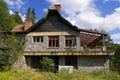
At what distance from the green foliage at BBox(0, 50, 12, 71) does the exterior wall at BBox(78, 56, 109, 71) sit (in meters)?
9.61

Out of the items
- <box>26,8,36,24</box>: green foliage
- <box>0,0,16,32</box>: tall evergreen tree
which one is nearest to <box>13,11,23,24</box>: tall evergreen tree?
<box>0,0,16,32</box>: tall evergreen tree

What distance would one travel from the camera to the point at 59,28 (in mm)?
37375

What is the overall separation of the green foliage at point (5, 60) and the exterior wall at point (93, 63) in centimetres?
961

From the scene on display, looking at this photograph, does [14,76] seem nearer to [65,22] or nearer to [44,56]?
[44,56]

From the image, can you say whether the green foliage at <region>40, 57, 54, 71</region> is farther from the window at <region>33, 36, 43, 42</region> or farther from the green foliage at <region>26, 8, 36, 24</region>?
the green foliage at <region>26, 8, 36, 24</region>

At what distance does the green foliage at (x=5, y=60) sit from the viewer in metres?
32.9

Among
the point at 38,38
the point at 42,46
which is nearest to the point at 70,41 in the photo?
the point at 42,46

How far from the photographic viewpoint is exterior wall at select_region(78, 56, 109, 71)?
3462 cm

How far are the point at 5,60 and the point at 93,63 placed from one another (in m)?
11.8

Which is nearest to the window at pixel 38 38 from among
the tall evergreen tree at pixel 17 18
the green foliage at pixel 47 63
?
the green foliage at pixel 47 63

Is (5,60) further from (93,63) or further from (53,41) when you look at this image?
(93,63)

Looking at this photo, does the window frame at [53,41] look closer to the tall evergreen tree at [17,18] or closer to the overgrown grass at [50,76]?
the overgrown grass at [50,76]

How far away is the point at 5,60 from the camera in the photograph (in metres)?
33.2

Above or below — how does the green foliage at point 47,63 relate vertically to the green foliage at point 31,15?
below
